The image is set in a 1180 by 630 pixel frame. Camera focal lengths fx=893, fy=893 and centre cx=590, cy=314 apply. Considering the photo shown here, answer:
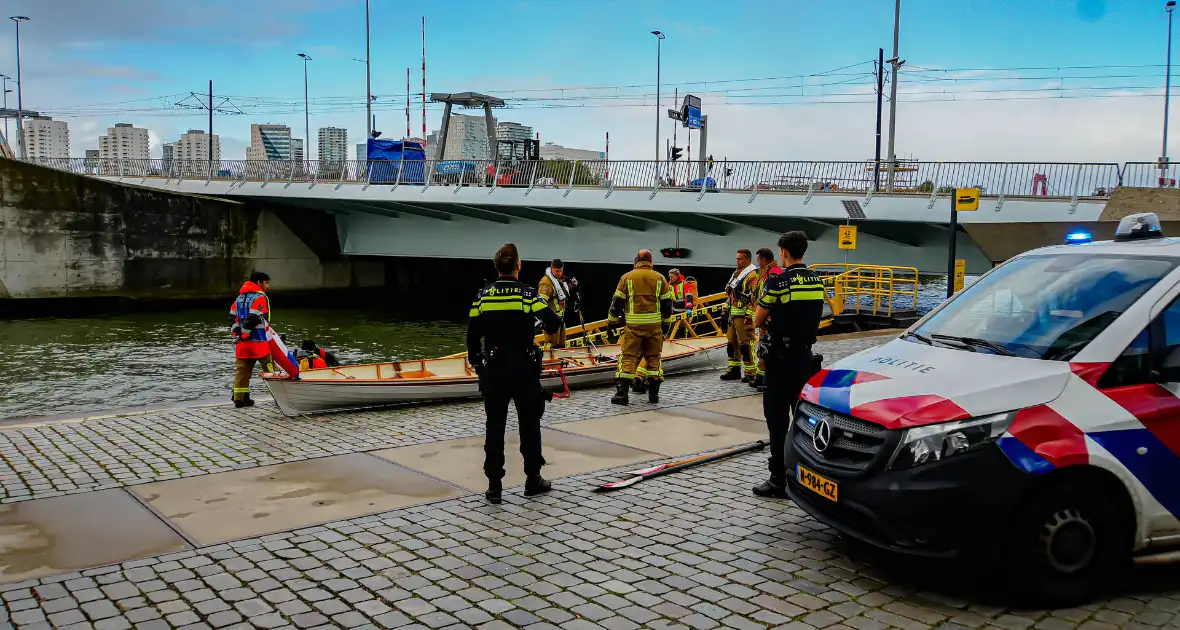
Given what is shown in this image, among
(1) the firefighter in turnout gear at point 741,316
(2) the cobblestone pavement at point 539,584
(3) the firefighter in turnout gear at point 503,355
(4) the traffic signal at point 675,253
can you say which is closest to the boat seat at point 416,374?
(1) the firefighter in turnout gear at point 741,316

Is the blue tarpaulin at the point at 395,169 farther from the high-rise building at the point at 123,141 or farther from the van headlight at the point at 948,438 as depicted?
the high-rise building at the point at 123,141

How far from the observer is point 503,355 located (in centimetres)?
646

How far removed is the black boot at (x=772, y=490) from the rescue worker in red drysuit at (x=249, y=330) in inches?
283

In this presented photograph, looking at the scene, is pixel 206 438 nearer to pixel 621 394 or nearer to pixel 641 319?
pixel 621 394

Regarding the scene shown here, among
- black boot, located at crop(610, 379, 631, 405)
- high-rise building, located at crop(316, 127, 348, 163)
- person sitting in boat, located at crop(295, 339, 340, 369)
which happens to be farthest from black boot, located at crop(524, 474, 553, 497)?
high-rise building, located at crop(316, 127, 348, 163)

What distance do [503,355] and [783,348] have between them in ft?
6.69

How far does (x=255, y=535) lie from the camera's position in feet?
18.8

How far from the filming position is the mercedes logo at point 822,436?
197 inches

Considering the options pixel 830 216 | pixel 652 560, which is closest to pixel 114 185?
pixel 830 216

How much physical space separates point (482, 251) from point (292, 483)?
2789 cm

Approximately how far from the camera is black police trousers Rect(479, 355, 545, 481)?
21.2ft

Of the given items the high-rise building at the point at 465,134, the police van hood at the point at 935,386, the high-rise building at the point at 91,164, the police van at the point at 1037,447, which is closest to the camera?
the police van at the point at 1037,447

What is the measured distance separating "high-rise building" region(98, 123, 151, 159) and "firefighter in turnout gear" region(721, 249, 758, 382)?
392 ft

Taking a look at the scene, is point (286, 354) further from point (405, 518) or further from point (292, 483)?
point (405, 518)
